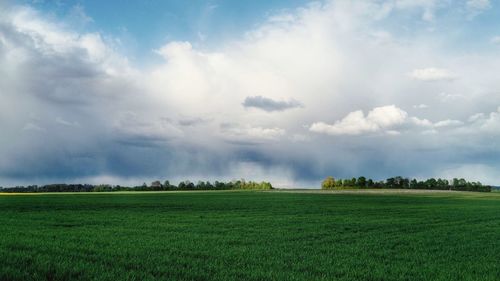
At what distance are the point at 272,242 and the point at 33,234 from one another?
1211 cm

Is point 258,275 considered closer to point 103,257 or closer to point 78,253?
point 103,257

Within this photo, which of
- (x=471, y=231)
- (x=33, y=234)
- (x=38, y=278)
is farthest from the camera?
(x=471, y=231)

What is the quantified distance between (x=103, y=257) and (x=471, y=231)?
75.0 ft

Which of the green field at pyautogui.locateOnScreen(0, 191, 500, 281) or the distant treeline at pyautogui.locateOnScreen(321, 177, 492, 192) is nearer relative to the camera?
the green field at pyautogui.locateOnScreen(0, 191, 500, 281)

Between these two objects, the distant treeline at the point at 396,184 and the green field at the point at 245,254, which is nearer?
the green field at the point at 245,254

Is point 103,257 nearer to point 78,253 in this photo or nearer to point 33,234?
point 78,253

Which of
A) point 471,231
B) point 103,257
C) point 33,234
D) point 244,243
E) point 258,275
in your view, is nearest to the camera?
point 258,275

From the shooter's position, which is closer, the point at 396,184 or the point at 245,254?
the point at 245,254

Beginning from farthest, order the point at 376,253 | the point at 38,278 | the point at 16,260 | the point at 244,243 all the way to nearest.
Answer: the point at 244,243 < the point at 376,253 < the point at 16,260 < the point at 38,278

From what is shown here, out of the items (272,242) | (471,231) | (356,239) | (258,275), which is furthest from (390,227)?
(258,275)

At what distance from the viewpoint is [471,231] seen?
2800cm

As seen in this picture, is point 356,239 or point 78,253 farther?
point 356,239

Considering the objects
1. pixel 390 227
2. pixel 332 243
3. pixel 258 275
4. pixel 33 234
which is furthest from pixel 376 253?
pixel 33 234

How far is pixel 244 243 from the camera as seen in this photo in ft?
67.2
